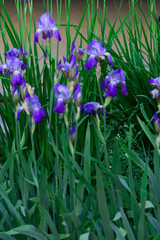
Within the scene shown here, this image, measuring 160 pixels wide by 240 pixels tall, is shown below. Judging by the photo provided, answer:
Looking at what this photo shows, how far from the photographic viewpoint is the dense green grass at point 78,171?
1.04 metres

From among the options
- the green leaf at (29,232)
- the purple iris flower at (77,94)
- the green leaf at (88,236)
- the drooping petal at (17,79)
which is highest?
the drooping petal at (17,79)

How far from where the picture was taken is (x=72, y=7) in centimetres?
398

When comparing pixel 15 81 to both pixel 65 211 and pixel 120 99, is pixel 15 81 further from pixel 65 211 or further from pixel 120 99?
pixel 120 99

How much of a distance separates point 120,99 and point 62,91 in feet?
2.82

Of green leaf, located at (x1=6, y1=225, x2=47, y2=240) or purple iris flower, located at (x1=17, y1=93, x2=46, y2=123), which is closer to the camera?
green leaf, located at (x1=6, y1=225, x2=47, y2=240)

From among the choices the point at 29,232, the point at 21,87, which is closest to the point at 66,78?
the point at 21,87

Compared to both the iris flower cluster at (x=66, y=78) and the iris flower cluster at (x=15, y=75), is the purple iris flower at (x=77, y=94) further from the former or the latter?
the iris flower cluster at (x=15, y=75)

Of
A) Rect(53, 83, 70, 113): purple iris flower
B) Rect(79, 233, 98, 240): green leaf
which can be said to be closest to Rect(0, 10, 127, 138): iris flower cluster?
Rect(53, 83, 70, 113): purple iris flower

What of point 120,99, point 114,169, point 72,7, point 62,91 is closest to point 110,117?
point 120,99

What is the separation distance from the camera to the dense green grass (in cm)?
104

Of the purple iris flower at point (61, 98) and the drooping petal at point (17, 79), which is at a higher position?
the drooping petal at point (17, 79)

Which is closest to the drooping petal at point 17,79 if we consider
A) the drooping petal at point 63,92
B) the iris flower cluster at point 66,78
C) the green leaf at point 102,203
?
the iris flower cluster at point 66,78

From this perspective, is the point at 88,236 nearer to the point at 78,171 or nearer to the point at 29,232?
the point at 29,232

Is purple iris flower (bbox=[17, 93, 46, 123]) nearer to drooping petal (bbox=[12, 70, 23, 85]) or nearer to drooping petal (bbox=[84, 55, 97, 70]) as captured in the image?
drooping petal (bbox=[12, 70, 23, 85])
